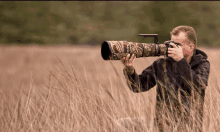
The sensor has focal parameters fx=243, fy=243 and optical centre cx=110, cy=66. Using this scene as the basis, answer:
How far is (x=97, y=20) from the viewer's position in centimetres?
2909

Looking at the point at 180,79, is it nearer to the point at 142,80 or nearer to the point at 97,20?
the point at 142,80

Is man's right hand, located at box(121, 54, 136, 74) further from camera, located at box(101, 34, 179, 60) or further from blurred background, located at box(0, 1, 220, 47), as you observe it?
blurred background, located at box(0, 1, 220, 47)

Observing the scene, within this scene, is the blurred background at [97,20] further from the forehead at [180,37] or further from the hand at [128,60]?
the hand at [128,60]

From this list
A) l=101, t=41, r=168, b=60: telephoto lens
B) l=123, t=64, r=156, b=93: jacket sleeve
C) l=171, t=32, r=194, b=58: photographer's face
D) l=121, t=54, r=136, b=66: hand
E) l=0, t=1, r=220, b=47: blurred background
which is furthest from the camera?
l=0, t=1, r=220, b=47: blurred background

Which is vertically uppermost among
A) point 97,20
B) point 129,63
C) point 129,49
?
point 97,20

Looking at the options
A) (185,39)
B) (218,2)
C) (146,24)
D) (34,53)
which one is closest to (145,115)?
(185,39)

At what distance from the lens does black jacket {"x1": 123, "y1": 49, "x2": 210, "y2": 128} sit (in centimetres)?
194

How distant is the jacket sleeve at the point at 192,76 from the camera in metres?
1.92

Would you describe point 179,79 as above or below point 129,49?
below

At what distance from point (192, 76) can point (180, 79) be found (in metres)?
0.16

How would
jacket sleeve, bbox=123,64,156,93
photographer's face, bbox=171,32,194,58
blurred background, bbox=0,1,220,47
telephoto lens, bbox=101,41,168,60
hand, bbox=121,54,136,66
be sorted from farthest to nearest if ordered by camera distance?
1. blurred background, bbox=0,1,220,47
2. jacket sleeve, bbox=123,64,156,93
3. photographer's face, bbox=171,32,194,58
4. hand, bbox=121,54,136,66
5. telephoto lens, bbox=101,41,168,60

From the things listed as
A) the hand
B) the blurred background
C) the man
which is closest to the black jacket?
the man

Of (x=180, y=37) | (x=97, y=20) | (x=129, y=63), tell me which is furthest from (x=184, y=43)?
(x=97, y=20)

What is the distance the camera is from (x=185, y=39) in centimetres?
206
